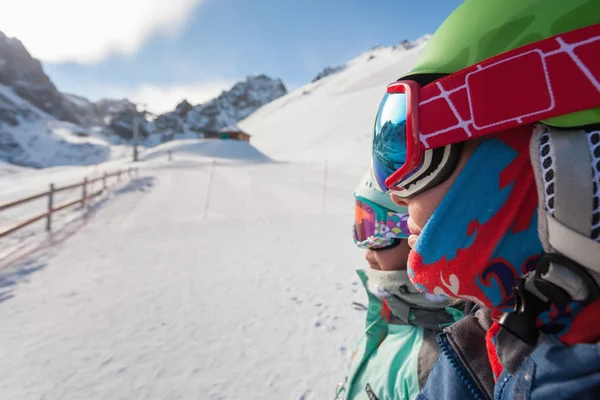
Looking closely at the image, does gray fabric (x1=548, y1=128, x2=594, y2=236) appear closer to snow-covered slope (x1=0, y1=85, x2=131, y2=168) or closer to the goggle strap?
the goggle strap

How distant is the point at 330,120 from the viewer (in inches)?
2318

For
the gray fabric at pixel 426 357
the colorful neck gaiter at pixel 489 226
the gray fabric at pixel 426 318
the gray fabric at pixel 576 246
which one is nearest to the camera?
the gray fabric at pixel 576 246

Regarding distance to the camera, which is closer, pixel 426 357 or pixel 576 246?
pixel 576 246

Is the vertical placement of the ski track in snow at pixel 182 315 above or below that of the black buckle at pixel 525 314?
below

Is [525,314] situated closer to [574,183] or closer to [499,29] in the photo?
[574,183]

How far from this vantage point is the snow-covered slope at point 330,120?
4467 cm

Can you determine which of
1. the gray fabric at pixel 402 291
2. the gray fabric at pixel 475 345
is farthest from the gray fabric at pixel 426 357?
the gray fabric at pixel 475 345

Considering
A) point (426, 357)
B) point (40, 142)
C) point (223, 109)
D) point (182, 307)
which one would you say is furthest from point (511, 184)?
point (223, 109)

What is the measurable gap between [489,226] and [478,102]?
0.29 metres

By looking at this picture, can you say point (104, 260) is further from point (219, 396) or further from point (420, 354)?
point (420, 354)

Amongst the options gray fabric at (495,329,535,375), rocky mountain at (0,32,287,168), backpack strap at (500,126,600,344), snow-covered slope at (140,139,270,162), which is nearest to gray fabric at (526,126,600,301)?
backpack strap at (500,126,600,344)

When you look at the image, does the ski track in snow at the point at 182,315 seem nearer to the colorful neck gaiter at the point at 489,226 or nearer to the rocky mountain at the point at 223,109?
the colorful neck gaiter at the point at 489,226

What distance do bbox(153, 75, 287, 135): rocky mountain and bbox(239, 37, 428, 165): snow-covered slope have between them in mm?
72692

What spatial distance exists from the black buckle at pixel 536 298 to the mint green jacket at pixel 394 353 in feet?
2.34
